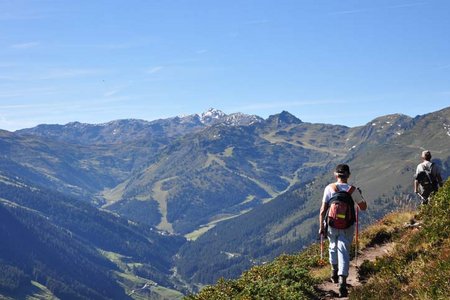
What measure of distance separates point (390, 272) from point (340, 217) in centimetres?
218

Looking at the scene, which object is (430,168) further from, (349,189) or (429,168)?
(349,189)

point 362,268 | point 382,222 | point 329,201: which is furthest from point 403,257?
point 382,222

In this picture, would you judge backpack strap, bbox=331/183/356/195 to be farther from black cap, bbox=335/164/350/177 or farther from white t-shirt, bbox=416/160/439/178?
white t-shirt, bbox=416/160/439/178

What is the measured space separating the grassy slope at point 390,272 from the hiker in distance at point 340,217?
1047 mm

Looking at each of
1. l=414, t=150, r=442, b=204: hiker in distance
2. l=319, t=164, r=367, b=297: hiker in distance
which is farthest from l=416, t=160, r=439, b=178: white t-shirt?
l=319, t=164, r=367, b=297: hiker in distance

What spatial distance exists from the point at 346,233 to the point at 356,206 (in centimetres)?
106

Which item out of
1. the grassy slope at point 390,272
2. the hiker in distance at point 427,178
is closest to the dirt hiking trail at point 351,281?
the grassy slope at point 390,272

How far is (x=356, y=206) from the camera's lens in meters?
14.6

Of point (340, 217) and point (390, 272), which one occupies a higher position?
point (340, 217)

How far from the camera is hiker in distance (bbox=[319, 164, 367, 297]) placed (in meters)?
13.9

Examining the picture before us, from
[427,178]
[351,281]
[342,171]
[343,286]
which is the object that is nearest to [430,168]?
[427,178]

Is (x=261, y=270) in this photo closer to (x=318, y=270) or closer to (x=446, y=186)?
(x=318, y=270)

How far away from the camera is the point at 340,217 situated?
14016 mm

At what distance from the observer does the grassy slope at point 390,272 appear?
11.7 meters
